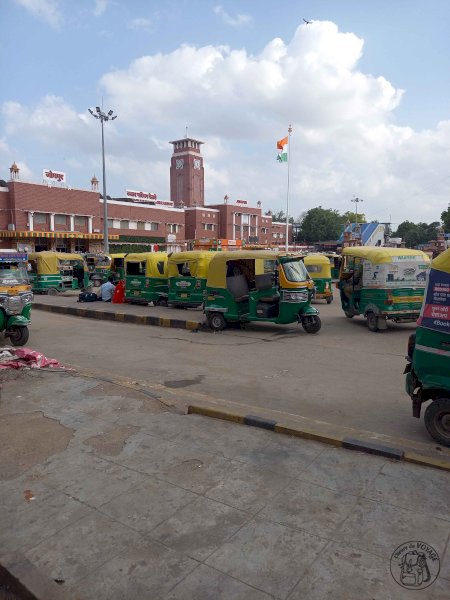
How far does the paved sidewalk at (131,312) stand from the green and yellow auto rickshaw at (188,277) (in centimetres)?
41

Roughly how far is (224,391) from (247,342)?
4.50 meters

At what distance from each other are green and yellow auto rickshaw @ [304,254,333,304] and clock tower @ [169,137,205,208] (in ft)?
198

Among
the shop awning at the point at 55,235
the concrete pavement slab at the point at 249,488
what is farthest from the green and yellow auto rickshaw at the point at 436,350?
the shop awning at the point at 55,235

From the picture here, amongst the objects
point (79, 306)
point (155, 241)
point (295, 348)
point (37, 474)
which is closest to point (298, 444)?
point (37, 474)

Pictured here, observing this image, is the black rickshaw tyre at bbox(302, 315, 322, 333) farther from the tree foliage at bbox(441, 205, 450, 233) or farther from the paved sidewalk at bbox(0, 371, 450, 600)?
the tree foliage at bbox(441, 205, 450, 233)

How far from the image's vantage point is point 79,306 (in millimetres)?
19141

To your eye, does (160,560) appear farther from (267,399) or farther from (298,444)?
(267,399)

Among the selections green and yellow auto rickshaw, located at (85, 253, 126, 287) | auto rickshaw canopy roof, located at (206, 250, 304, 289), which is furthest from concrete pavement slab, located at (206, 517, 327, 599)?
green and yellow auto rickshaw, located at (85, 253, 126, 287)

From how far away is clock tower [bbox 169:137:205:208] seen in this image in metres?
78.6

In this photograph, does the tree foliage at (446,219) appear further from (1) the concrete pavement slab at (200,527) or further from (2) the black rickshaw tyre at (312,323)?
(1) the concrete pavement slab at (200,527)

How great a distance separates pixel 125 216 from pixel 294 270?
151ft

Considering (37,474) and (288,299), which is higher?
(288,299)

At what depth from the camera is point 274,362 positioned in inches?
372

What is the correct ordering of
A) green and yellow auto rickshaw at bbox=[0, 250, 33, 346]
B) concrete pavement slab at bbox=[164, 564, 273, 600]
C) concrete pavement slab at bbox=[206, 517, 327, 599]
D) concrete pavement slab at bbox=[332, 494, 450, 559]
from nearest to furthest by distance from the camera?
concrete pavement slab at bbox=[164, 564, 273, 600] < concrete pavement slab at bbox=[206, 517, 327, 599] < concrete pavement slab at bbox=[332, 494, 450, 559] < green and yellow auto rickshaw at bbox=[0, 250, 33, 346]
